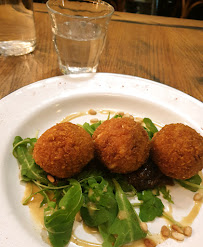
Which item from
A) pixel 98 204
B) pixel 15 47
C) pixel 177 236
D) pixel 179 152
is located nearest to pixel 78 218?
pixel 98 204

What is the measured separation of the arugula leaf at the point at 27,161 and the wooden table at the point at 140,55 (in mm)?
495

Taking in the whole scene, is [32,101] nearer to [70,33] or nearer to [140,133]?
[70,33]

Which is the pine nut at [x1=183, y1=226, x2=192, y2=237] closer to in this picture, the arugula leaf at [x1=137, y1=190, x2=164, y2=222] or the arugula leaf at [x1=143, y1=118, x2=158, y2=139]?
the arugula leaf at [x1=137, y1=190, x2=164, y2=222]

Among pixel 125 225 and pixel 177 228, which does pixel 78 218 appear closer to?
pixel 125 225

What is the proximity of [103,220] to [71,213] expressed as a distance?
0.48 feet

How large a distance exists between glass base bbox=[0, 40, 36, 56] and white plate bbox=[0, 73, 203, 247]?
1.98 ft

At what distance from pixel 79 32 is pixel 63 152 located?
1.01 meters

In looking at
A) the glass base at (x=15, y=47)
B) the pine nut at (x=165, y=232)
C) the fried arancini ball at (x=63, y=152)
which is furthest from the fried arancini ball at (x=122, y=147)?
the glass base at (x=15, y=47)

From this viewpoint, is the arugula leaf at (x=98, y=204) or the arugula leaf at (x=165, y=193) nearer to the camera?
the arugula leaf at (x=98, y=204)

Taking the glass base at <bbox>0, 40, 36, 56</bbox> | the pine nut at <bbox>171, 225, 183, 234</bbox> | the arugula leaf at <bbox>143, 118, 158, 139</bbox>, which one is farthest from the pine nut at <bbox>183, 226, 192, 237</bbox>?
the glass base at <bbox>0, 40, 36, 56</bbox>

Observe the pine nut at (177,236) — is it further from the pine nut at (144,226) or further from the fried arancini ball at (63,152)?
the fried arancini ball at (63,152)

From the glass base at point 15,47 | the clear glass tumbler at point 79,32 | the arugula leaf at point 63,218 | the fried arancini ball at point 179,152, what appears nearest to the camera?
the arugula leaf at point 63,218

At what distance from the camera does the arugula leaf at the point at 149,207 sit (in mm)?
1129

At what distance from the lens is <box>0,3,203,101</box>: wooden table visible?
1913 mm
